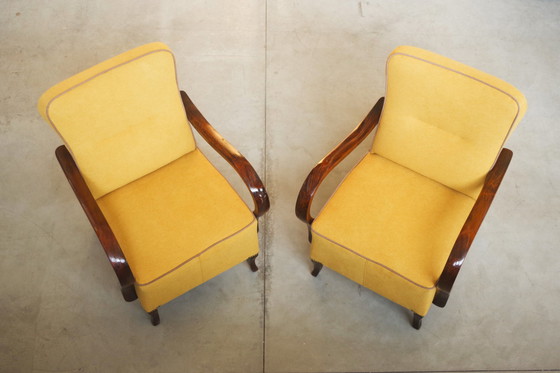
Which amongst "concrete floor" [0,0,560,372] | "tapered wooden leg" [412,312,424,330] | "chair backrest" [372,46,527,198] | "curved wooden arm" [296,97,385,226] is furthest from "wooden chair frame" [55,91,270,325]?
"tapered wooden leg" [412,312,424,330]

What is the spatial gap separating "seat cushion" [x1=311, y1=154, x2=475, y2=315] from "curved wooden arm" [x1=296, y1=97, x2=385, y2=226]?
85 mm

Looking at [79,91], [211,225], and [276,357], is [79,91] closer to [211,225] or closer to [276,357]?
[211,225]

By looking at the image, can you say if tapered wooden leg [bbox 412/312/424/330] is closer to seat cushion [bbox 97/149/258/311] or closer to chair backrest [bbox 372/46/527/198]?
chair backrest [bbox 372/46/527/198]

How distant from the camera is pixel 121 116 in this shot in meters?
2.00

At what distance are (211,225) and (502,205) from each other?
5.04 feet

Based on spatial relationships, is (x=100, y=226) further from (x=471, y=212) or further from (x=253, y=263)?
(x=471, y=212)

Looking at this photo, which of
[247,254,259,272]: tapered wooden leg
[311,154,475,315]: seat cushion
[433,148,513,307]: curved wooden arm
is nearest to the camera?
[433,148,513,307]: curved wooden arm

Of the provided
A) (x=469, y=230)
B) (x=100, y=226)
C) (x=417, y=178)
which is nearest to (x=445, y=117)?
(x=417, y=178)

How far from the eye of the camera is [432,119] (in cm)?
202

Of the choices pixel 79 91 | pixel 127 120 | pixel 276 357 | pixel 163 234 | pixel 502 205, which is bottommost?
pixel 276 357

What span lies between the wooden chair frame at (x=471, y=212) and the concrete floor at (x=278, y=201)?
247 mm

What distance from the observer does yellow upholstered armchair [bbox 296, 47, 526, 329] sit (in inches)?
74.3

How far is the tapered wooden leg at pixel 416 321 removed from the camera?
216 cm

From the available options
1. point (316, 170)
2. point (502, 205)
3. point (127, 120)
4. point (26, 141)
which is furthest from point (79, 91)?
point (502, 205)
